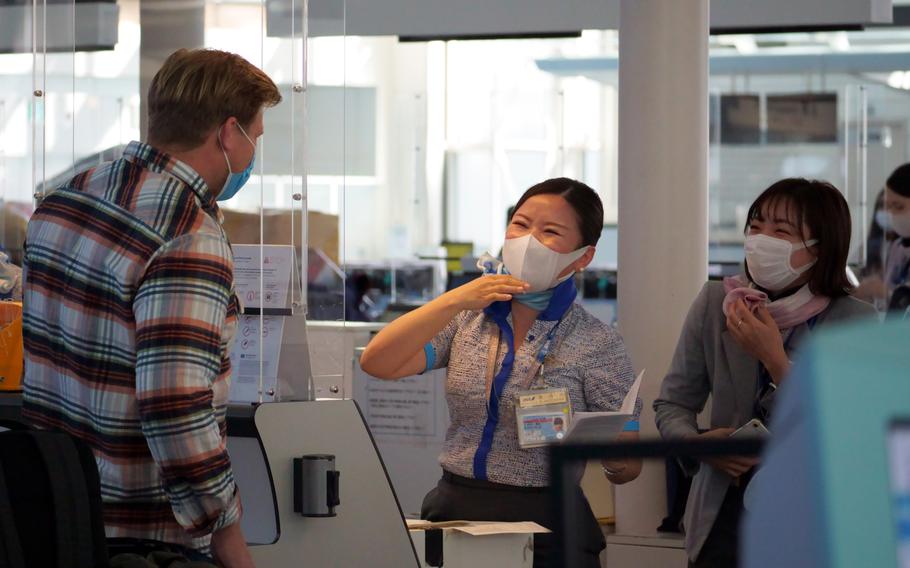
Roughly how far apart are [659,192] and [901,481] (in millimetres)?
3958

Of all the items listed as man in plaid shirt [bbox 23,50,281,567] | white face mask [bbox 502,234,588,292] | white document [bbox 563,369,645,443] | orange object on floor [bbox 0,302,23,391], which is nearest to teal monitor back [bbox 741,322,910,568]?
man in plaid shirt [bbox 23,50,281,567]

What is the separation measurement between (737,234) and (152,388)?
38.9 ft

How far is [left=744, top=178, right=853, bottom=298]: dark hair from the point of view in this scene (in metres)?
2.60

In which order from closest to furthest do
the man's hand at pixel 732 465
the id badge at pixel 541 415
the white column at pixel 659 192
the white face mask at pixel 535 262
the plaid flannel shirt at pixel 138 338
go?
1. the plaid flannel shirt at pixel 138 338
2. the man's hand at pixel 732 465
3. the id badge at pixel 541 415
4. the white face mask at pixel 535 262
5. the white column at pixel 659 192

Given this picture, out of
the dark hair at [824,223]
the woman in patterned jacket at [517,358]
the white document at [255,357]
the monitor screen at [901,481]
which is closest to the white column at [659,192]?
the woman in patterned jacket at [517,358]

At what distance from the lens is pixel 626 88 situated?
455 cm

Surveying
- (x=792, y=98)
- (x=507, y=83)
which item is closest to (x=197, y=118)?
(x=792, y=98)

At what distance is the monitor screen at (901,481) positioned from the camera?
21.9 inches

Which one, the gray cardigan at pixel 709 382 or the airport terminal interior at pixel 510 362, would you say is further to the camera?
the gray cardigan at pixel 709 382

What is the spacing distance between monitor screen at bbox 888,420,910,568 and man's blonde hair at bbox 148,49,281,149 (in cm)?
166

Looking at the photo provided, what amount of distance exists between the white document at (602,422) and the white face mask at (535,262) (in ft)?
1.12

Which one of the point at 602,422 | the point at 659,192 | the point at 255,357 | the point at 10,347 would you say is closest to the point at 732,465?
the point at 602,422

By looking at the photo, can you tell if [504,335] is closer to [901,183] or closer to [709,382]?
[709,382]

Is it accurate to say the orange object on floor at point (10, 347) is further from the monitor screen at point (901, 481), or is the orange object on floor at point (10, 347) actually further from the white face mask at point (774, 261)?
the monitor screen at point (901, 481)
